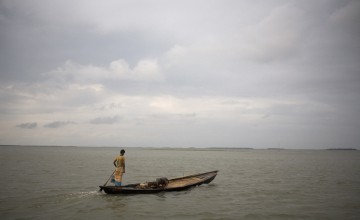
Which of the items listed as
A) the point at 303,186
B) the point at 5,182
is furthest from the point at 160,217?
the point at 5,182

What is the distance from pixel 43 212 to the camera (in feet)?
37.1

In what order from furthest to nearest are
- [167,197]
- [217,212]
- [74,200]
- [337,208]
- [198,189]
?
[198,189], [167,197], [74,200], [337,208], [217,212]

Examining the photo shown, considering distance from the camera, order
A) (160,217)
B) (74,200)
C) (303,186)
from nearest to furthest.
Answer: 1. (160,217)
2. (74,200)
3. (303,186)

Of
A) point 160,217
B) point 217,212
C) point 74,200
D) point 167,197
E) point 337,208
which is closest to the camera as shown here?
point 160,217

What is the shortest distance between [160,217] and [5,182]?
14.3 m

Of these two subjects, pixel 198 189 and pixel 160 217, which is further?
pixel 198 189

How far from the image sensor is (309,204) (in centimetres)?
1330

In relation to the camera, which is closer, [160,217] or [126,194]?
[160,217]

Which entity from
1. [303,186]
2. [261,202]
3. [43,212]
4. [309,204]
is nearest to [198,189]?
[261,202]

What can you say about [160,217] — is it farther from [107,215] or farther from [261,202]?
[261,202]

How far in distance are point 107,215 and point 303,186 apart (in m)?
14.1

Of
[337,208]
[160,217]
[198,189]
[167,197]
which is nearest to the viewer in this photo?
[160,217]

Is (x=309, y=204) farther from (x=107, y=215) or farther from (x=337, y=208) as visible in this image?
(x=107, y=215)

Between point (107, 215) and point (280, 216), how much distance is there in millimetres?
7179
